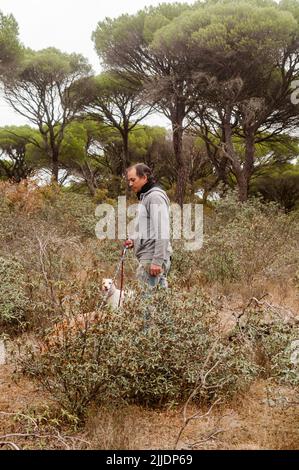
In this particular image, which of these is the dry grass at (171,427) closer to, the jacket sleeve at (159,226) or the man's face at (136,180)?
the jacket sleeve at (159,226)

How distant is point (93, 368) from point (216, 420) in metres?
0.83

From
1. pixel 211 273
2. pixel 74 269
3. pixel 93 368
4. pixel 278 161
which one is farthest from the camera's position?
pixel 278 161

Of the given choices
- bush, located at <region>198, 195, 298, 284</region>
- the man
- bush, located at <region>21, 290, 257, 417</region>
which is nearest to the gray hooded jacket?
the man

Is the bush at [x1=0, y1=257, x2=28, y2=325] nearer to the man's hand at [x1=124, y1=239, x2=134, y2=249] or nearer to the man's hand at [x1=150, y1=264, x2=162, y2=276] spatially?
the man's hand at [x1=124, y1=239, x2=134, y2=249]

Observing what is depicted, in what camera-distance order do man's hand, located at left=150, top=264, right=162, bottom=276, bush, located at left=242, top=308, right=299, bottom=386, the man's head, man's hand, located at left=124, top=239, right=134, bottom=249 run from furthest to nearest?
1. man's hand, located at left=124, top=239, right=134, bottom=249
2. the man's head
3. man's hand, located at left=150, top=264, right=162, bottom=276
4. bush, located at left=242, top=308, right=299, bottom=386

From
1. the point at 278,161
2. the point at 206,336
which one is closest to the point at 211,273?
the point at 206,336

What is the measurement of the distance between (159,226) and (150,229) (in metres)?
0.11

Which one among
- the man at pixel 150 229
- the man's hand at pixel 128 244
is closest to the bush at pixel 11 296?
the man's hand at pixel 128 244

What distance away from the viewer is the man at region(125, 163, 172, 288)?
383 centimetres

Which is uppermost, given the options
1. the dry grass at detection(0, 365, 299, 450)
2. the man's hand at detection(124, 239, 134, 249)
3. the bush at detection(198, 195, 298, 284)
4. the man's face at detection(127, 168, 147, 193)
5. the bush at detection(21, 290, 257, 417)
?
the man's face at detection(127, 168, 147, 193)

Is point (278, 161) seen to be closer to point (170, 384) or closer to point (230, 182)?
point (230, 182)

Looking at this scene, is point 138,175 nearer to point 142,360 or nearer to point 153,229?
point 153,229
